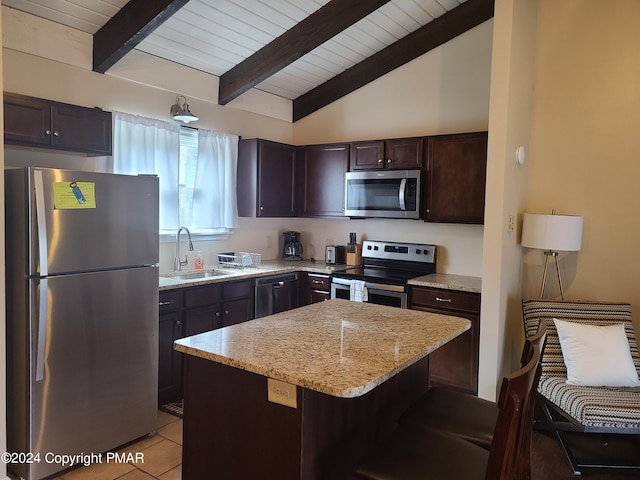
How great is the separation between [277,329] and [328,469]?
589 millimetres

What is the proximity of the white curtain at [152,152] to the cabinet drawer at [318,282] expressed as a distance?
130cm

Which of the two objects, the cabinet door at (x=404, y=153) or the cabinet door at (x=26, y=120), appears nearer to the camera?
the cabinet door at (x=26, y=120)

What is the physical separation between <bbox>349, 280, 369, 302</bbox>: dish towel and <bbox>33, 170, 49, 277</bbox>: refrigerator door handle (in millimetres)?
2324

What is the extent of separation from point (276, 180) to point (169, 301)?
1.74m

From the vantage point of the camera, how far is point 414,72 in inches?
171

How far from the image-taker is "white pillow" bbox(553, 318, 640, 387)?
285 centimetres

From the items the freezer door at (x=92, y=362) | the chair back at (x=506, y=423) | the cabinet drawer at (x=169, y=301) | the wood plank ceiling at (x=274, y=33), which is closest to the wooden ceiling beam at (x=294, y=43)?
the wood plank ceiling at (x=274, y=33)

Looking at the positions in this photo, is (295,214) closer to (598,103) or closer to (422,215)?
(422,215)

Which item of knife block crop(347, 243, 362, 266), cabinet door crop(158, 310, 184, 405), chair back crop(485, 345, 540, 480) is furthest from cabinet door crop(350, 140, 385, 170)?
chair back crop(485, 345, 540, 480)

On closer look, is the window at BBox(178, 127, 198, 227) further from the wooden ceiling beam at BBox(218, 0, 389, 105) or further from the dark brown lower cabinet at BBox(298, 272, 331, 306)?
the dark brown lower cabinet at BBox(298, 272, 331, 306)

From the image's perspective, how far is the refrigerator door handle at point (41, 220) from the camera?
2340 mm

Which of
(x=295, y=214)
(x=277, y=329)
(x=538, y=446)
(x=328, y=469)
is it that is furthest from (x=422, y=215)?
(x=328, y=469)

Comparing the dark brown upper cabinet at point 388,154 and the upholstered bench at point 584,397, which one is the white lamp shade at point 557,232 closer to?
the upholstered bench at point 584,397

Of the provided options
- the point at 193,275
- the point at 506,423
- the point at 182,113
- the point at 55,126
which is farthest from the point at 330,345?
the point at 182,113
